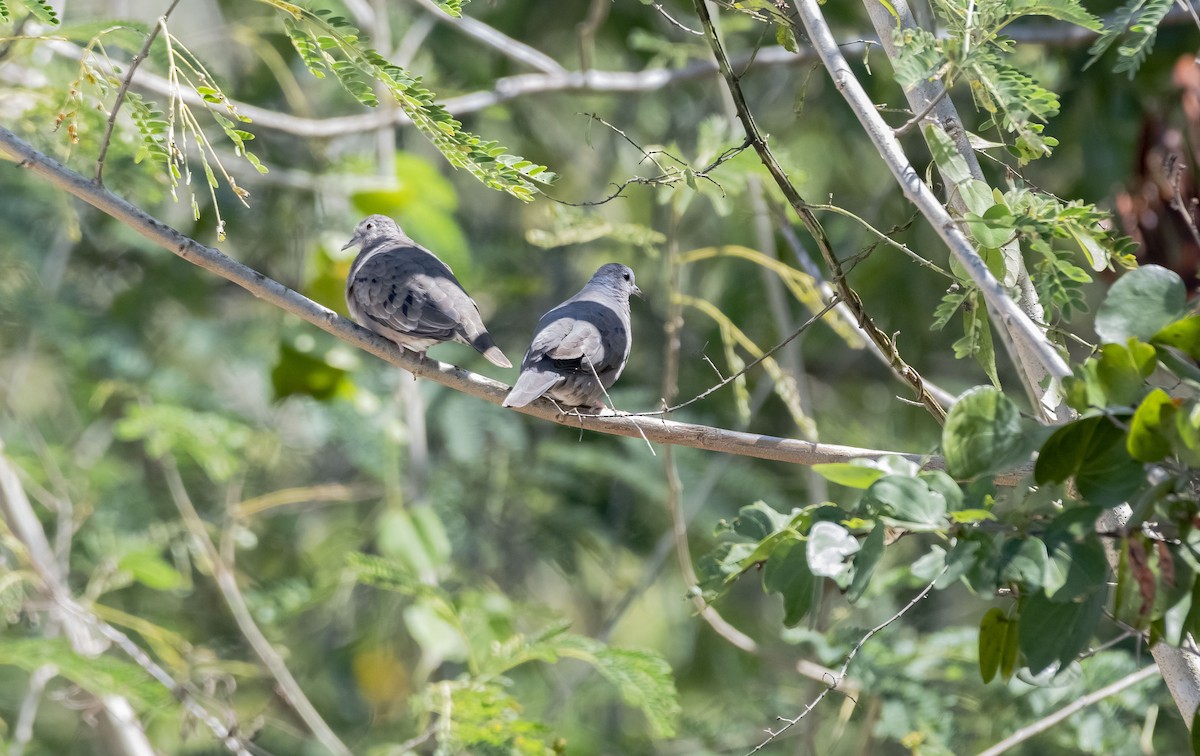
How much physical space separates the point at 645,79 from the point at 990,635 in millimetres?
4035

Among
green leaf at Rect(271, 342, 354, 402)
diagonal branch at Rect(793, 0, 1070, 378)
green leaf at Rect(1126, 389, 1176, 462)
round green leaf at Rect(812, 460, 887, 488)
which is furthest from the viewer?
green leaf at Rect(271, 342, 354, 402)

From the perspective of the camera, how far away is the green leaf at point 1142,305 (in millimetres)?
1735

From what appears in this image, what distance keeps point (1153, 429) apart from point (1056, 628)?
0.32 metres

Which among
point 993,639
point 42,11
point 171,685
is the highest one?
point 42,11

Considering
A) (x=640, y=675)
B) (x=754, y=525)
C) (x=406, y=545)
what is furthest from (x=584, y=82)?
(x=754, y=525)

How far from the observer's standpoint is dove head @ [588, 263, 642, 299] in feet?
15.8

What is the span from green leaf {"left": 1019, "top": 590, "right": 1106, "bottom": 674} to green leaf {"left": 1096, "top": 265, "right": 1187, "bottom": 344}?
0.40 m

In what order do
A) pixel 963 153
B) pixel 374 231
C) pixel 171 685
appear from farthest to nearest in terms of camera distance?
pixel 374 231
pixel 171 685
pixel 963 153

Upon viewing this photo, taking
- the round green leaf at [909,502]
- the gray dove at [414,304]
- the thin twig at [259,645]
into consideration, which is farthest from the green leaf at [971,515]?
the thin twig at [259,645]

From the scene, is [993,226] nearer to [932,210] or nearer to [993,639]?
[932,210]

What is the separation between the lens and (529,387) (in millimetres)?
3316

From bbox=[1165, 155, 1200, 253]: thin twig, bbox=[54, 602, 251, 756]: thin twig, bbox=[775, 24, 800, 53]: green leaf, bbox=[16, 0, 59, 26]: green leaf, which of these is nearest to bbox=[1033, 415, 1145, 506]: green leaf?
bbox=[775, 24, 800, 53]: green leaf

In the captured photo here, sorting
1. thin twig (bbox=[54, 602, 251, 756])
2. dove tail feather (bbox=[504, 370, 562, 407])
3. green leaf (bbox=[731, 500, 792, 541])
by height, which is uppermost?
green leaf (bbox=[731, 500, 792, 541])

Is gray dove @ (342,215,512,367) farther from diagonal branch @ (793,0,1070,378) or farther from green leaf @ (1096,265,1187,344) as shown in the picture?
green leaf @ (1096,265,1187,344)
